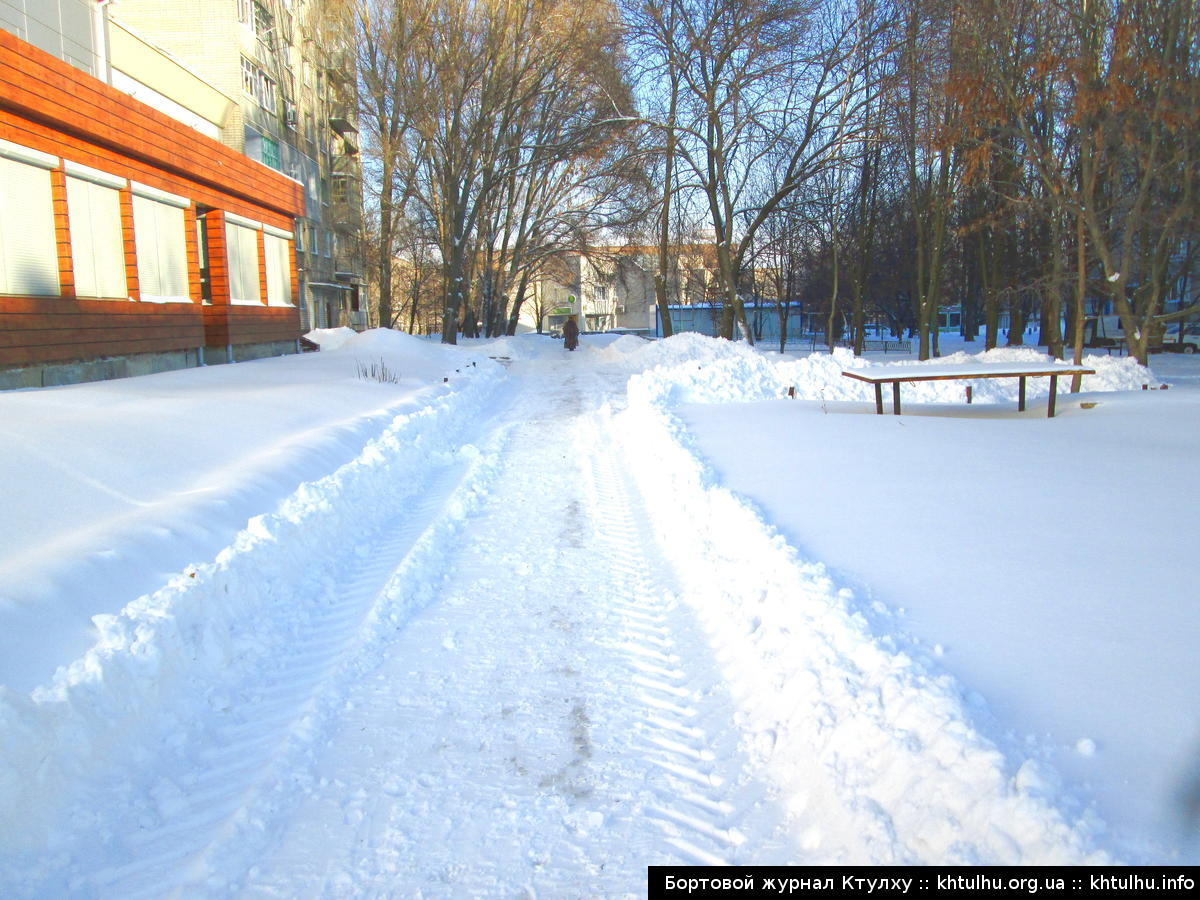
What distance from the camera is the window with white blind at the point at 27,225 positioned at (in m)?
11.1

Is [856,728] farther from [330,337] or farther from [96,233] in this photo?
[330,337]

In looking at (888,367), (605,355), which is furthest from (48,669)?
(605,355)

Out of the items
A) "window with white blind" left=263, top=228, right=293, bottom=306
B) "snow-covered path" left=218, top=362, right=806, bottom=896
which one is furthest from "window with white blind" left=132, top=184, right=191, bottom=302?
"snow-covered path" left=218, top=362, right=806, bottom=896

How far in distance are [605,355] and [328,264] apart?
22.5m

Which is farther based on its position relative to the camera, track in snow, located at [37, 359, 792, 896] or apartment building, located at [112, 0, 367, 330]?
apartment building, located at [112, 0, 367, 330]

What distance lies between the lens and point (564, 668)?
410 cm

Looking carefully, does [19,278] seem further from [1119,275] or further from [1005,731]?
[1119,275]

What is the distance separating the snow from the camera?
2717 millimetres

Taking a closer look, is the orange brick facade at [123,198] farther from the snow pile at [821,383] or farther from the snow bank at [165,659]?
the snow pile at [821,383]

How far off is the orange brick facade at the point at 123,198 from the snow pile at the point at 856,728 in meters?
10.9

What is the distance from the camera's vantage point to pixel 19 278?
37.1 ft

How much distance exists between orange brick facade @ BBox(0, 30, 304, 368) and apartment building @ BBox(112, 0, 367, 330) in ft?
30.6

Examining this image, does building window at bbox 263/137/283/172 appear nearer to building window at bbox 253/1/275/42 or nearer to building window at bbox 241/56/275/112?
building window at bbox 241/56/275/112

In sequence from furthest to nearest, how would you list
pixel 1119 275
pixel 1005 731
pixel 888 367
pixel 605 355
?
pixel 605 355 < pixel 1119 275 < pixel 888 367 < pixel 1005 731
